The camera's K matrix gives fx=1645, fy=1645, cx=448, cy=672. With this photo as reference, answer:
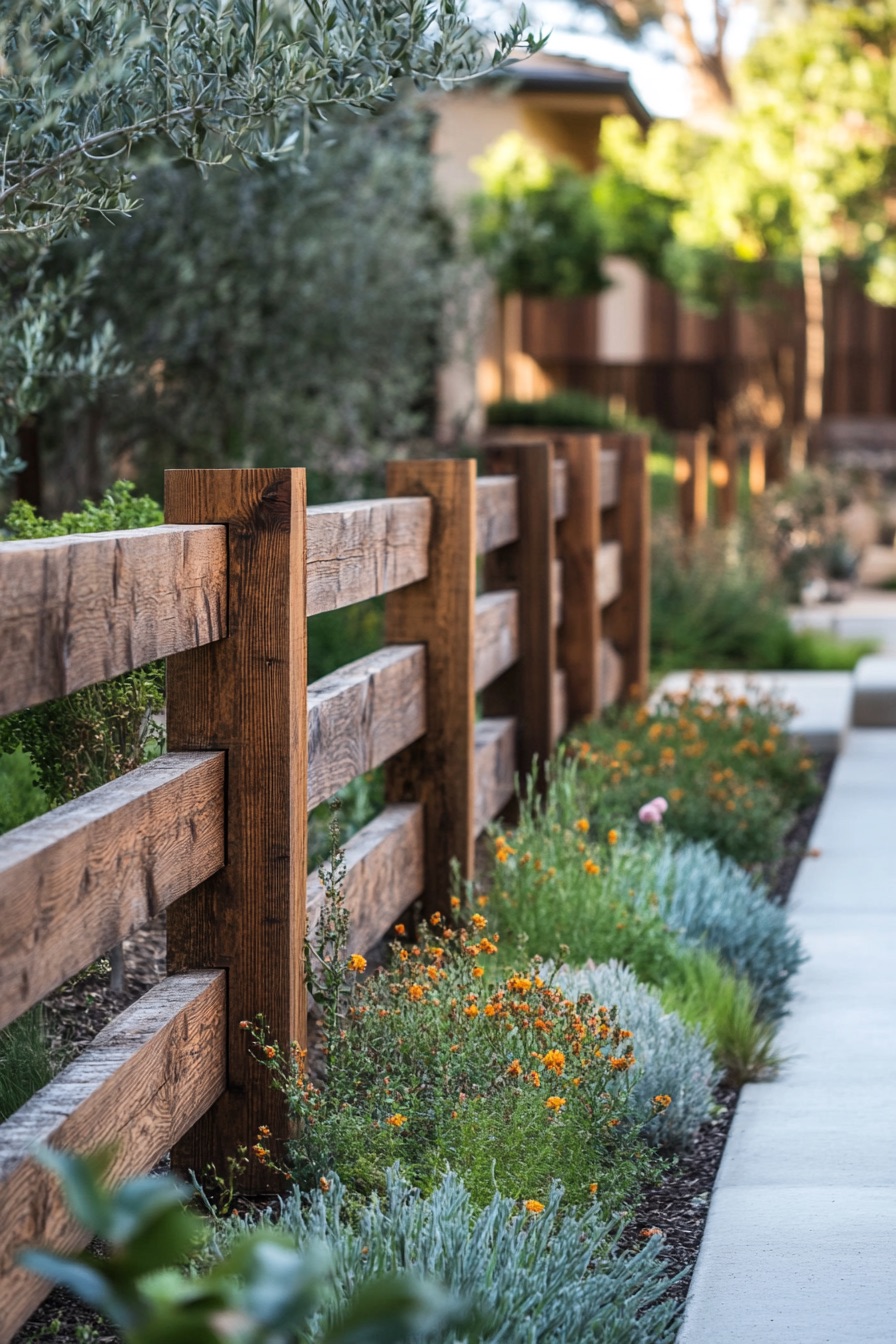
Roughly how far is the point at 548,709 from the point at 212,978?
3044 millimetres

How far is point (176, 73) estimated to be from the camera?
10.9ft

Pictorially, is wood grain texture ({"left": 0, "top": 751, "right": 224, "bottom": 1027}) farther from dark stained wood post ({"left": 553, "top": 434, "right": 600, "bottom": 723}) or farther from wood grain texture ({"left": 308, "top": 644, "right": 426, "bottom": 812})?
dark stained wood post ({"left": 553, "top": 434, "right": 600, "bottom": 723})

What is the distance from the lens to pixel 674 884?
440 centimetres

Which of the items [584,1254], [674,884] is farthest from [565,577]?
[584,1254]

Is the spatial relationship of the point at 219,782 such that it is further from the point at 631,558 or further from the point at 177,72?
the point at 631,558

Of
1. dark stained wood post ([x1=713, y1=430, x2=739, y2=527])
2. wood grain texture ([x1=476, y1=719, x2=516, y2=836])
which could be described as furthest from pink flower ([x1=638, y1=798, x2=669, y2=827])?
dark stained wood post ([x1=713, y1=430, x2=739, y2=527])

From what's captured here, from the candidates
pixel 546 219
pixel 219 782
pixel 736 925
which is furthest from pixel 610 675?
pixel 546 219

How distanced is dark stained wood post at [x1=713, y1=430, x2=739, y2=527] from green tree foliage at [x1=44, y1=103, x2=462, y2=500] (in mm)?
4440

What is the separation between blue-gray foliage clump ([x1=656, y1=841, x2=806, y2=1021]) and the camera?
4125 mm

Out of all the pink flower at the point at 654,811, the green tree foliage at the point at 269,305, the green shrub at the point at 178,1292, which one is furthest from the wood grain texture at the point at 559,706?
the green shrub at the point at 178,1292

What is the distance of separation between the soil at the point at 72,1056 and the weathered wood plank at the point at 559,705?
2038mm

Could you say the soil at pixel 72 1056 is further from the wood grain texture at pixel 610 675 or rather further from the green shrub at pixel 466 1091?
the wood grain texture at pixel 610 675

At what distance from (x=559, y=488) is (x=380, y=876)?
106 inches

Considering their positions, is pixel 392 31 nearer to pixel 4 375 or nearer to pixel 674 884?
pixel 4 375
